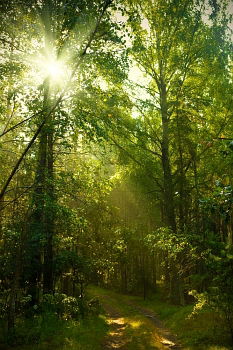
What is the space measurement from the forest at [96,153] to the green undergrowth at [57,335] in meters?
0.06

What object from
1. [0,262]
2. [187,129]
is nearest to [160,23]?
[187,129]

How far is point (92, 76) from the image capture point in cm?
946

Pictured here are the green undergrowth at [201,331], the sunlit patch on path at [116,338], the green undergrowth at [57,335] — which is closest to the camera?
the green undergrowth at [57,335]

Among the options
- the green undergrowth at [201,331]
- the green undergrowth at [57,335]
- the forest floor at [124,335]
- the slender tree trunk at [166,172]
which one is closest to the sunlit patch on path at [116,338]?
the forest floor at [124,335]

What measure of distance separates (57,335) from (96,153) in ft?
28.7

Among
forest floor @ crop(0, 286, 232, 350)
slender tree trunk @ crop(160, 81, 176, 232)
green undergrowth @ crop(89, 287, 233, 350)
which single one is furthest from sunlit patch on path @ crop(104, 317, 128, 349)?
slender tree trunk @ crop(160, 81, 176, 232)

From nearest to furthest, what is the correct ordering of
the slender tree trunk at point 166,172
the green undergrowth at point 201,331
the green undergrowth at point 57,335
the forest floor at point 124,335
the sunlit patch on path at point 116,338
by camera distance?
the green undergrowth at point 57,335 < the forest floor at point 124,335 < the green undergrowth at point 201,331 < the sunlit patch on path at point 116,338 < the slender tree trunk at point 166,172

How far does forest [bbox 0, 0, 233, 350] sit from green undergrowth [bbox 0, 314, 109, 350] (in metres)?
0.06

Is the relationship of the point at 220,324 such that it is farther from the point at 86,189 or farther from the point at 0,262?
the point at 0,262

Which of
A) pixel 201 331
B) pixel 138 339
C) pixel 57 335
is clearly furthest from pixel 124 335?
pixel 57 335

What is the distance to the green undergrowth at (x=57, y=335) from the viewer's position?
33.6 feet

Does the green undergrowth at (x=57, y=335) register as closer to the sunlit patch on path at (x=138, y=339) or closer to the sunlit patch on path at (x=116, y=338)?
the sunlit patch on path at (x=116, y=338)

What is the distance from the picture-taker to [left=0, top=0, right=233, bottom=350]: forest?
334 inches

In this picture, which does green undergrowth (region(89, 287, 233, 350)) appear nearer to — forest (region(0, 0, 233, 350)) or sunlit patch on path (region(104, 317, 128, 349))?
forest (region(0, 0, 233, 350))
